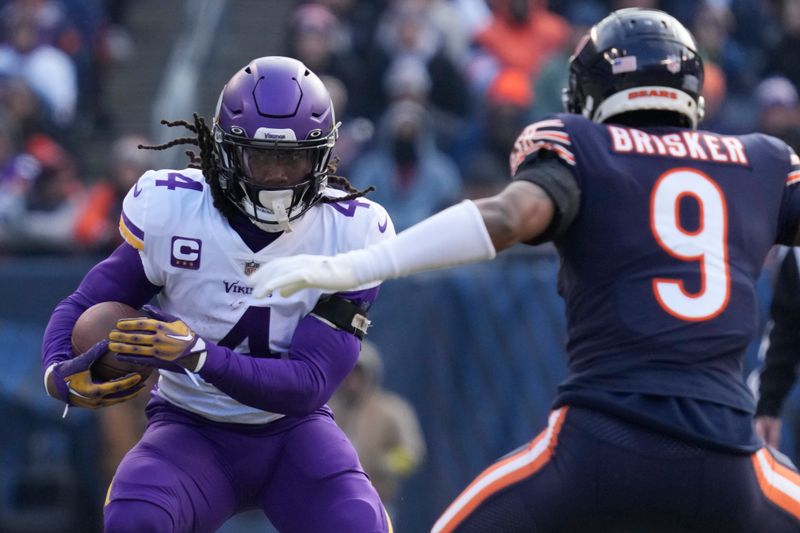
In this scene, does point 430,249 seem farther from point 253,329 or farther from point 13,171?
point 13,171

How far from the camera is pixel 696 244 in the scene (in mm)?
3766

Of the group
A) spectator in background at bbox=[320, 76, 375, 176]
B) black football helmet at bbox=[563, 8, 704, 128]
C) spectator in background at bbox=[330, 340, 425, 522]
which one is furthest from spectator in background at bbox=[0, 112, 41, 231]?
black football helmet at bbox=[563, 8, 704, 128]

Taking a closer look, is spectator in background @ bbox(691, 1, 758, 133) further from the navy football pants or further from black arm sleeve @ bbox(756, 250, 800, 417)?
the navy football pants

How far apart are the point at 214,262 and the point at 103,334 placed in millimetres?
395

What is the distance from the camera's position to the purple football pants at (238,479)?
410cm

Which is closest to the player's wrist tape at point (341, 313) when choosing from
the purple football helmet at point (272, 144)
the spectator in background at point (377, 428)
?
the purple football helmet at point (272, 144)

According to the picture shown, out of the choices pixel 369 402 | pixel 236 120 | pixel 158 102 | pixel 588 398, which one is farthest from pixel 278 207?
pixel 158 102

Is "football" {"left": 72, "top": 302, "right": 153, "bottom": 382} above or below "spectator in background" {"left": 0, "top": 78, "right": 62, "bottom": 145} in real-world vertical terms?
above

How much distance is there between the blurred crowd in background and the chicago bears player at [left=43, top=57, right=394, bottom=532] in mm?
4472

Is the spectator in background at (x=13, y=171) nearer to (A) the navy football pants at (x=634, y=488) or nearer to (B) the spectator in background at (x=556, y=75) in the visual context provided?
(B) the spectator in background at (x=556, y=75)

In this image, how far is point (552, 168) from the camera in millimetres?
3738

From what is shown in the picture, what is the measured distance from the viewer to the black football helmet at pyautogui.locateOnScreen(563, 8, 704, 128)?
4020mm

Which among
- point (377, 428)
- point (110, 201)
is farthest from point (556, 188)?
point (110, 201)

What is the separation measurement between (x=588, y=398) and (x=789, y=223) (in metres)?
0.77
